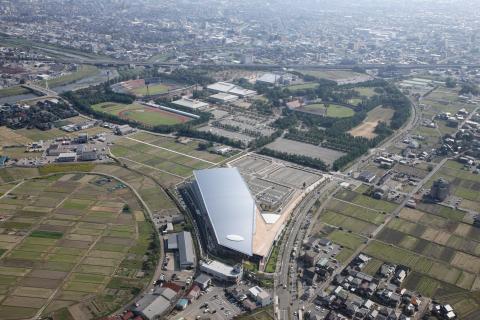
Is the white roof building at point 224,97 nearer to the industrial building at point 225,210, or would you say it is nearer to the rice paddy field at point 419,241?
the industrial building at point 225,210

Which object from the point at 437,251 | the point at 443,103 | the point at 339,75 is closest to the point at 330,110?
the point at 443,103

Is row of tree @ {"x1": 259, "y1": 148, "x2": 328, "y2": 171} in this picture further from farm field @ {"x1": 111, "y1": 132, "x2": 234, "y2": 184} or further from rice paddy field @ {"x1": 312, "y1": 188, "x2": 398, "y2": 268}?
rice paddy field @ {"x1": 312, "y1": 188, "x2": 398, "y2": 268}

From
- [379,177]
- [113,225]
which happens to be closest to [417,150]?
[379,177]

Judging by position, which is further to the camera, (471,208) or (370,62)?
(370,62)

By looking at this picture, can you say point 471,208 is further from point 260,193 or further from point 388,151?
point 260,193

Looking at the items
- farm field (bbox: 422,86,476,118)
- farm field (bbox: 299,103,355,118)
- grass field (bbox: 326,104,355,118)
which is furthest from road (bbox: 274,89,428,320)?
farm field (bbox: 422,86,476,118)

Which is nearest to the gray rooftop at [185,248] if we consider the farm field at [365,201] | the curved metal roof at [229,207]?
the curved metal roof at [229,207]

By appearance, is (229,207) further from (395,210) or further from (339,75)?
(339,75)
